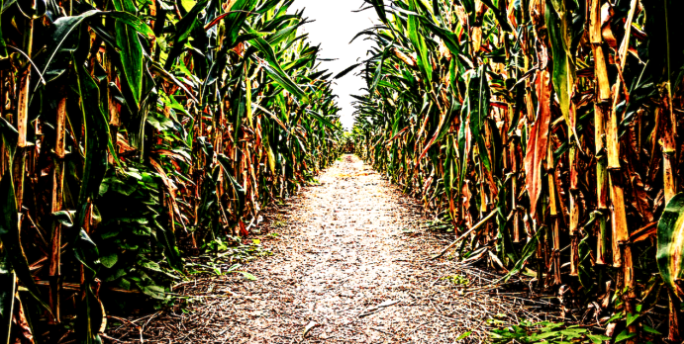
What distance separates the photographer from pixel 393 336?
47.0 inches

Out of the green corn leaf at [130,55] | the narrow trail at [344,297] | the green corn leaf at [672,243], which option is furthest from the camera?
the narrow trail at [344,297]

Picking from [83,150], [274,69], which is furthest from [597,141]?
[83,150]

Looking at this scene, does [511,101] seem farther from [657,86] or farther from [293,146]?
[293,146]

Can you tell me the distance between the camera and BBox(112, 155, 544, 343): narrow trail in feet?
3.97

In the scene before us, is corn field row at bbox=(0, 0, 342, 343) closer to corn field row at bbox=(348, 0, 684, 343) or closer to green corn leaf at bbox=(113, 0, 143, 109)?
green corn leaf at bbox=(113, 0, 143, 109)

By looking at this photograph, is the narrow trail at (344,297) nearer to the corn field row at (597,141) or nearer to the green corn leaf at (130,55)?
the corn field row at (597,141)

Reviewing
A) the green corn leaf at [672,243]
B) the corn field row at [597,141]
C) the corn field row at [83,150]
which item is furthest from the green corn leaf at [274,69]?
the green corn leaf at [672,243]

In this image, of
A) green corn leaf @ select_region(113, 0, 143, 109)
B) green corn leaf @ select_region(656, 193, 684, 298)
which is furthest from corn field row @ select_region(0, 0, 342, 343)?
green corn leaf @ select_region(656, 193, 684, 298)

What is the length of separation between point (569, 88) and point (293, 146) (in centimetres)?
279

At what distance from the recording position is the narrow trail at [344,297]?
1.21 meters

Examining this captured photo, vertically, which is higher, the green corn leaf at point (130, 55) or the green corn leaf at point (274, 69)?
the green corn leaf at point (274, 69)

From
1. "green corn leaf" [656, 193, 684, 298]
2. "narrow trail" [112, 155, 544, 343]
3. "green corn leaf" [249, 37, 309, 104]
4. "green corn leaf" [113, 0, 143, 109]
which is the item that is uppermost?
"green corn leaf" [249, 37, 309, 104]

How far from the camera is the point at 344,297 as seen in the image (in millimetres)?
1496

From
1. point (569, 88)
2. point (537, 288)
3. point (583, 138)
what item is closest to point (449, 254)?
point (537, 288)
